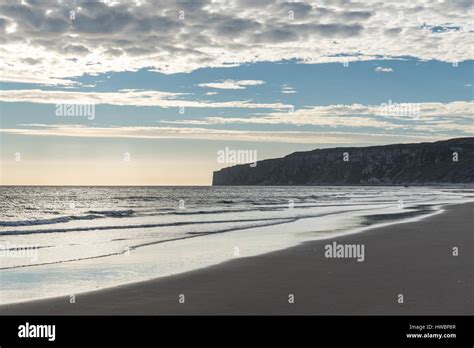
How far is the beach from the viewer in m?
9.64

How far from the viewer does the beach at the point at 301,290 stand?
9641 millimetres

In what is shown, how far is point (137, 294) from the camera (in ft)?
36.5

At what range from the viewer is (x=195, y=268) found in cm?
1473

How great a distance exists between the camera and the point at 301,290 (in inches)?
447

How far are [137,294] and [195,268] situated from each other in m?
3.73

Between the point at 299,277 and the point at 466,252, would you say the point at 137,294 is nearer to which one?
the point at 299,277

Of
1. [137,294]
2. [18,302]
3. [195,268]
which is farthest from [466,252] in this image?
[18,302]

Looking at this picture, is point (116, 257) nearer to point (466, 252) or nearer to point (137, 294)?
point (137, 294)

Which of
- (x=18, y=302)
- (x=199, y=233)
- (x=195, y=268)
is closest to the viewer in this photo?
(x=18, y=302)

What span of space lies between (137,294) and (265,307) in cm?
289
